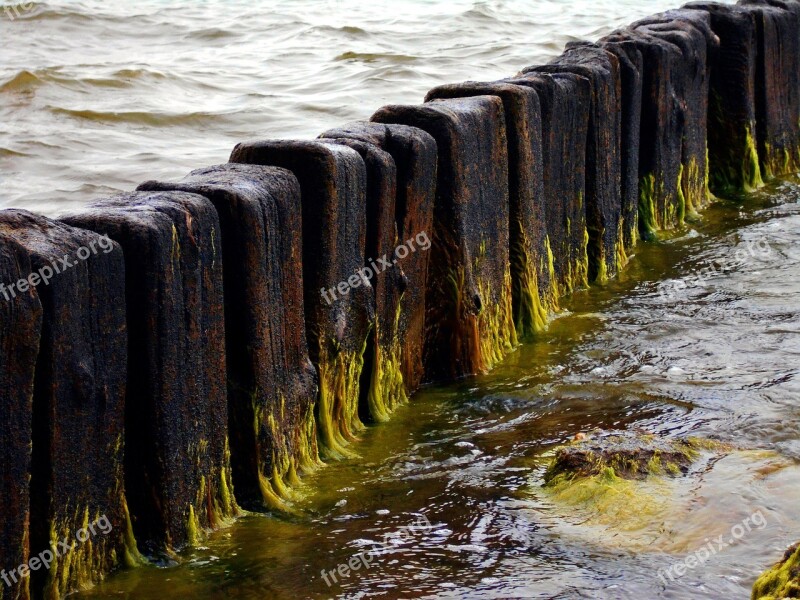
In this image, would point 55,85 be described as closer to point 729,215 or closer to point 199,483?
point 729,215

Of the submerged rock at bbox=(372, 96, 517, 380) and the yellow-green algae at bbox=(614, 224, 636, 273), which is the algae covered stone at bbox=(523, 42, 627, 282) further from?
the submerged rock at bbox=(372, 96, 517, 380)

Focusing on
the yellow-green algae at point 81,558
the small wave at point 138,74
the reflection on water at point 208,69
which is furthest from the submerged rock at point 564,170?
the small wave at point 138,74

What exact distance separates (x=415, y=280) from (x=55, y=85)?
9.38 m

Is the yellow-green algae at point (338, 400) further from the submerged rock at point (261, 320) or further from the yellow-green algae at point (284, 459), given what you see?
the submerged rock at point (261, 320)

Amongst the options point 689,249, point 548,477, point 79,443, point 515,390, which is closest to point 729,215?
point 689,249

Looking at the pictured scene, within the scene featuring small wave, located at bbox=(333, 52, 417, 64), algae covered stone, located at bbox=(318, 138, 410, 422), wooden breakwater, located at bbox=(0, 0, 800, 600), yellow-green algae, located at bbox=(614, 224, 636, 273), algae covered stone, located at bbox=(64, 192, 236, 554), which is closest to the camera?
wooden breakwater, located at bbox=(0, 0, 800, 600)

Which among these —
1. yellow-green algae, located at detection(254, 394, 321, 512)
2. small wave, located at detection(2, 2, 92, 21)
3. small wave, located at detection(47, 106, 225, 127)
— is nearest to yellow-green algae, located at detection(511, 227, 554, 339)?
A: yellow-green algae, located at detection(254, 394, 321, 512)

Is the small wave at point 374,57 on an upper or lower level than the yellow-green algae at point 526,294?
upper

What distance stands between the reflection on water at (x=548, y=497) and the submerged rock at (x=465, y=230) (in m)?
0.20

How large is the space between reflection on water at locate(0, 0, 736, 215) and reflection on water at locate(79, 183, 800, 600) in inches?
196

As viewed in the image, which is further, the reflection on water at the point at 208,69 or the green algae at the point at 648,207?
the reflection on water at the point at 208,69

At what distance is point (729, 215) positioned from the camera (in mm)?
9164

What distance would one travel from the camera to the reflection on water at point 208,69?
1095cm

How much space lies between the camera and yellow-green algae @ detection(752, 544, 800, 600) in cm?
288
